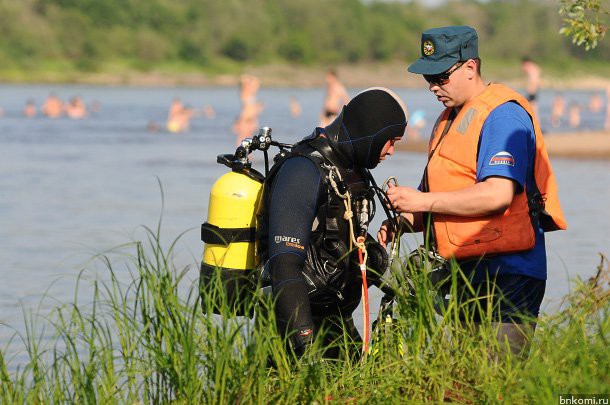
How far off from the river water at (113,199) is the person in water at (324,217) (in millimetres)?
1222

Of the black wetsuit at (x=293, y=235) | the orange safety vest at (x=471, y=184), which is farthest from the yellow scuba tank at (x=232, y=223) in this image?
the orange safety vest at (x=471, y=184)

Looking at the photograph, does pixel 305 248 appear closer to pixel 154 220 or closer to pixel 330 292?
pixel 330 292

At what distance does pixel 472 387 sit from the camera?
473 cm

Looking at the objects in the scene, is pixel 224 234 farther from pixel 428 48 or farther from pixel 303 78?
pixel 303 78

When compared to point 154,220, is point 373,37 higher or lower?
higher

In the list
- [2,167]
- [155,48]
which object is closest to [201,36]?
[155,48]

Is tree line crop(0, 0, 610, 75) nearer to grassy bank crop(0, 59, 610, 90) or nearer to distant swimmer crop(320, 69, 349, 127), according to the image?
grassy bank crop(0, 59, 610, 90)

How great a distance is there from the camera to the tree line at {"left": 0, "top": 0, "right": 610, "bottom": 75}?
359 ft

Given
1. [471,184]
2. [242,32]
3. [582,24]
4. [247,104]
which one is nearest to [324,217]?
[471,184]

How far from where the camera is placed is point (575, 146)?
1030 inches

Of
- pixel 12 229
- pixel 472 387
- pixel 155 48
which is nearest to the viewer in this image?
pixel 472 387

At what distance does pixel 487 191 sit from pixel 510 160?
0.16 meters

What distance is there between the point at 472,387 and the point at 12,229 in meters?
9.99

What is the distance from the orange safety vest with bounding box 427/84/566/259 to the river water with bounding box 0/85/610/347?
0.81 m
